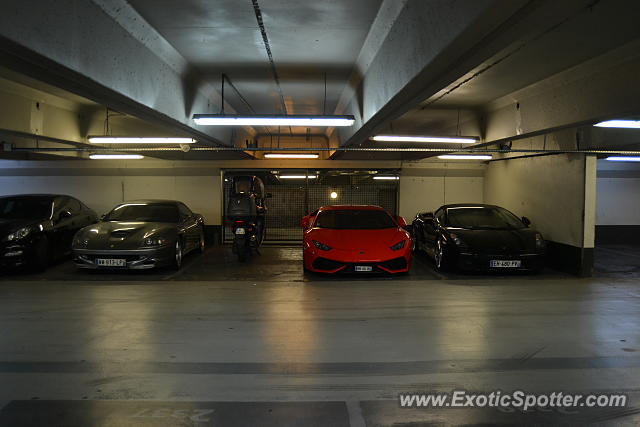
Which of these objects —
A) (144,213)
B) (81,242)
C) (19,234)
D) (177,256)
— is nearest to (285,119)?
(177,256)

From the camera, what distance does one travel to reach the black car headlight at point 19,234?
7.03m

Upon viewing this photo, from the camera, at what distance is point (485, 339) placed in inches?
156

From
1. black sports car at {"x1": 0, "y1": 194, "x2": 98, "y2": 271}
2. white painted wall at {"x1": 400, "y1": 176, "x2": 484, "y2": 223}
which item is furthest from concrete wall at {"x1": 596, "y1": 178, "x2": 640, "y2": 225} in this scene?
black sports car at {"x1": 0, "y1": 194, "x2": 98, "y2": 271}

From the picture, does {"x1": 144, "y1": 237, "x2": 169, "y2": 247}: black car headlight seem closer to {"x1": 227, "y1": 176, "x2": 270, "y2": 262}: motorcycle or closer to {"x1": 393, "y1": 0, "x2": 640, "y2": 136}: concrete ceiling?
{"x1": 227, "y1": 176, "x2": 270, "y2": 262}: motorcycle

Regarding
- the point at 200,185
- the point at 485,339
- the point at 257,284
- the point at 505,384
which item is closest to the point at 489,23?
the point at 505,384

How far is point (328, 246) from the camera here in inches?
273

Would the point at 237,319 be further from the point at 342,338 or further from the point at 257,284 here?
the point at 257,284

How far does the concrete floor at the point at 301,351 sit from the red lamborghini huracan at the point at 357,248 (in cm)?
57

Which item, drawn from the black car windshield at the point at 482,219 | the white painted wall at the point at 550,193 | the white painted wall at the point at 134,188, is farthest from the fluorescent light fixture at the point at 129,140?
the white painted wall at the point at 550,193

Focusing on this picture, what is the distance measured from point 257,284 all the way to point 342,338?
2.85 m

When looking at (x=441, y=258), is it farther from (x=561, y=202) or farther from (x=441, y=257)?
(x=561, y=202)

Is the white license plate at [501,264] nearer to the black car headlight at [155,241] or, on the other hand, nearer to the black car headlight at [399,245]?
the black car headlight at [399,245]

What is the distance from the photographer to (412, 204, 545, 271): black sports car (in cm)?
712

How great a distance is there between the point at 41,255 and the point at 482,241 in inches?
302
